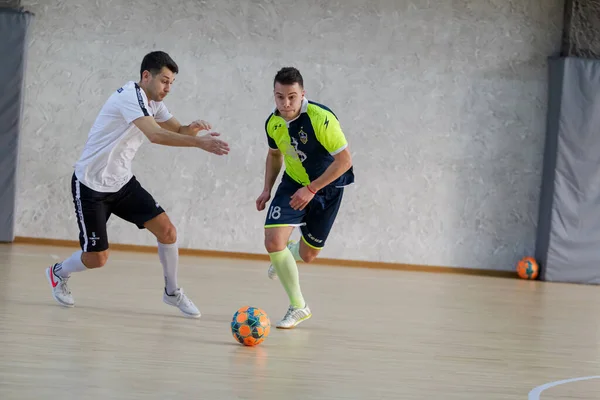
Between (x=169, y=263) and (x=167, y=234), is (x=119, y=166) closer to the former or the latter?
(x=167, y=234)

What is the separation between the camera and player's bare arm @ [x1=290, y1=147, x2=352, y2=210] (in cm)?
477

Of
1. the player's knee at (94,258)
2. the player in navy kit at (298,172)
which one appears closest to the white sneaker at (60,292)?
the player's knee at (94,258)

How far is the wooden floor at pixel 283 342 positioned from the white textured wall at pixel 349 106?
159 cm

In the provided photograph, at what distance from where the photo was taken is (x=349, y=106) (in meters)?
9.18

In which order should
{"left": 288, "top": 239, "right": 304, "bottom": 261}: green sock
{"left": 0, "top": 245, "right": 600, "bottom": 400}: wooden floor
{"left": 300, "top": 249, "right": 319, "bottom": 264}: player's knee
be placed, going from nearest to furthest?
{"left": 0, "top": 245, "right": 600, "bottom": 400}: wooden floor
{"left": 300, "top": 249, "right": 319, "bottom": 264}: player's knee
{"left": 288, "top": 239, "right": 304, "bottom": 261}: green sock

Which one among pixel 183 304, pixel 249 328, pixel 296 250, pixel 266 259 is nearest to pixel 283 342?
pixel 249 328

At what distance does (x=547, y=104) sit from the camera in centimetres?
941

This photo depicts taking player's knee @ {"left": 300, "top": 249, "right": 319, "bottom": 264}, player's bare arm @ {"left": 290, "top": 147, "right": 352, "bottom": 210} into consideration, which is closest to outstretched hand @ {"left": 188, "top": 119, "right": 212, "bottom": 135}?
player's bare arm @ {"left": 290, "top": 147, "right": 352, "bottom": 210}

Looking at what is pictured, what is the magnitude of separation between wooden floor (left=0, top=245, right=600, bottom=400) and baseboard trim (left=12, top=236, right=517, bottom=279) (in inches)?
47.2

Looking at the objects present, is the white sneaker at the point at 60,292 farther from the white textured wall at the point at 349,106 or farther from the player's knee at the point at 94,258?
the white textured wall at the point at 349,106

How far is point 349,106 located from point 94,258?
4.84 m

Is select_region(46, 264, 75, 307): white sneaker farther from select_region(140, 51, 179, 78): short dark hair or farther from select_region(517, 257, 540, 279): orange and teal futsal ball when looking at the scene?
select_region(517, 257, 540, 279): orange and teal futsal ball

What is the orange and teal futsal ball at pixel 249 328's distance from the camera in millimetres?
4164

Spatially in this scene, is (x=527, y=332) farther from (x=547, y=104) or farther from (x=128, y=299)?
(x=547, y=104)
